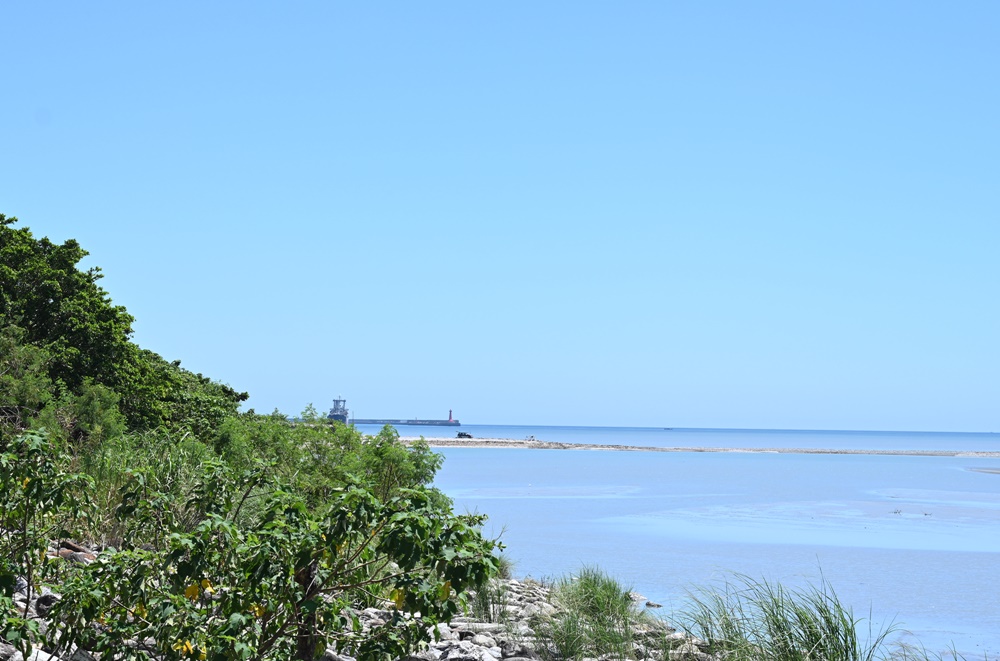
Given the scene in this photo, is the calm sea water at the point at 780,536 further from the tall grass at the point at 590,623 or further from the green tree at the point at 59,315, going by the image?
the green tree at the point at 59,315

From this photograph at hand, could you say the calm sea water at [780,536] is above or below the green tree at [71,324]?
below

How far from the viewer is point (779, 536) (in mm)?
21703

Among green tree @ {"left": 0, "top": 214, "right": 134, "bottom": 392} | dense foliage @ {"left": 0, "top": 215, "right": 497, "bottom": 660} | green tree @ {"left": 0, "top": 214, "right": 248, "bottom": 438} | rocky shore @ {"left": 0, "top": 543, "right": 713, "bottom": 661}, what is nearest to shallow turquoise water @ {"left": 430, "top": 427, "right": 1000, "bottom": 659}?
rocky shore @ {"left": 0, "top": 543, "right": 713, "bottom": 661}

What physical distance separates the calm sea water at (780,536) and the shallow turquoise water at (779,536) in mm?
41

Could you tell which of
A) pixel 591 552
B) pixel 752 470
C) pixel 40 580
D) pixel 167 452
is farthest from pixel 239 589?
pixel 752 470

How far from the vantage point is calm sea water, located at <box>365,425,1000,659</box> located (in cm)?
1367

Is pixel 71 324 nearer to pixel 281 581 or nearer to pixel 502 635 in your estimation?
pixel 502 635

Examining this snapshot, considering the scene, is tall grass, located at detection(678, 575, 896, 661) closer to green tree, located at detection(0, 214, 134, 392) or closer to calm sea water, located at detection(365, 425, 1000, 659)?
calm sea water, located at detection(365, 425, 1000, 659)

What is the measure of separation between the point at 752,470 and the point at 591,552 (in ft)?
124

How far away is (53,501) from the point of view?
5293 mm

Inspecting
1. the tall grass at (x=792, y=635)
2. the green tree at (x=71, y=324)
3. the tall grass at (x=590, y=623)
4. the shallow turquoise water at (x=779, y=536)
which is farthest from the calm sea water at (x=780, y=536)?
the green tree at (x=71, y=324)

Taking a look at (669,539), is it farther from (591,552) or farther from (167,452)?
(167,452)

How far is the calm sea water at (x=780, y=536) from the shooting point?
1367cm

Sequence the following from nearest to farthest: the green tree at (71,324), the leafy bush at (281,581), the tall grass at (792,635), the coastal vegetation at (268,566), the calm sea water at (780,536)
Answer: the leafy bush at (281,581)
the coastal vegetation at (268,566)
the tall grass at (792,635)
the calm sea water at (780,536)
the green tree at (71,324)
